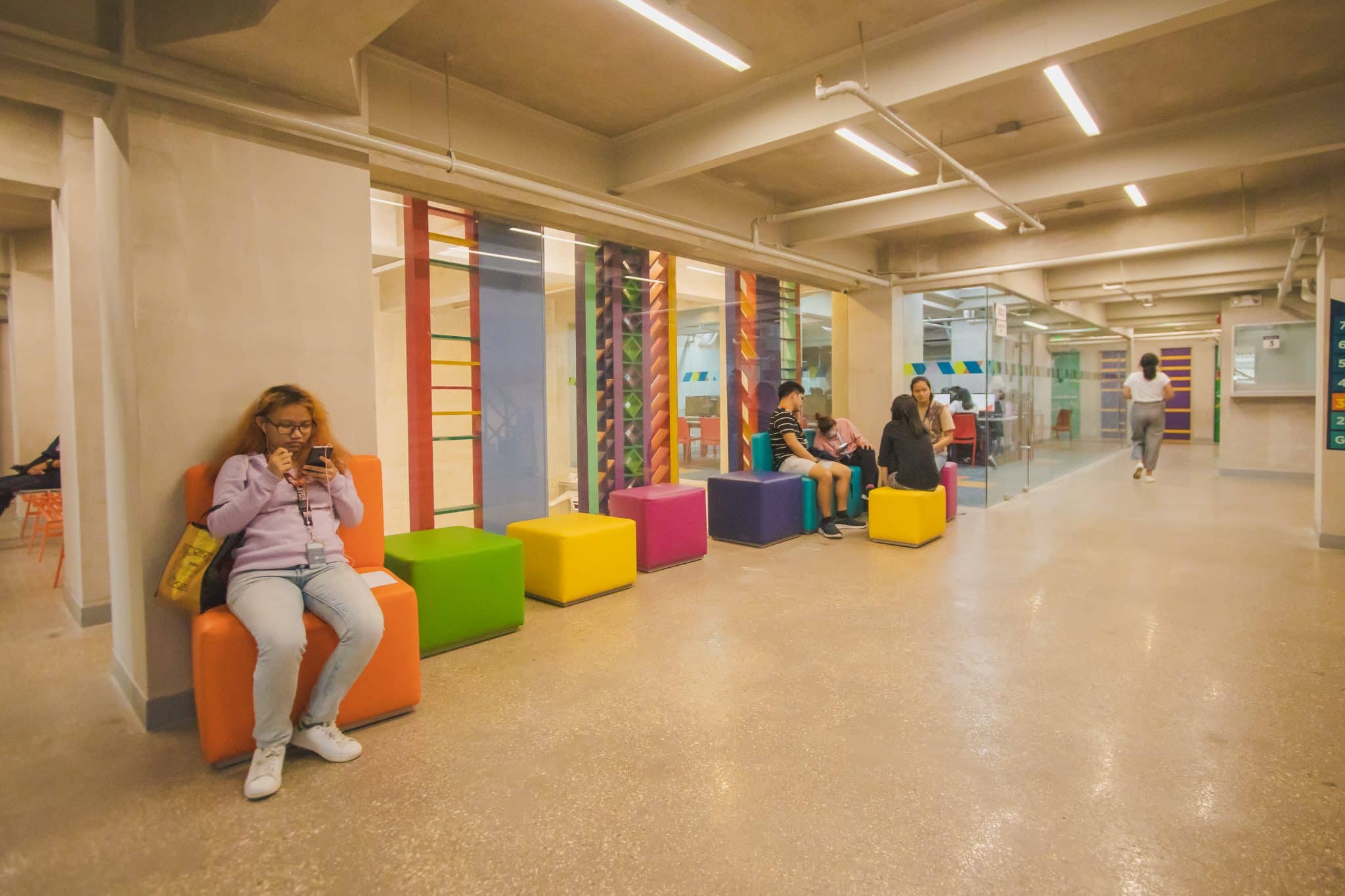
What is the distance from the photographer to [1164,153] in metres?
5.51

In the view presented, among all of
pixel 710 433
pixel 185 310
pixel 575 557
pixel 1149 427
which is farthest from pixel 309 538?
pixel 1149 427

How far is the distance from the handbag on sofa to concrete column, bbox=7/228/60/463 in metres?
5.62

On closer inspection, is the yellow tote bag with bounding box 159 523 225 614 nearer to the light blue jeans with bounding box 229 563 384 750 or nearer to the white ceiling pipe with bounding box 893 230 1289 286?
the light blue jeans with bounding box 229 563 384 750

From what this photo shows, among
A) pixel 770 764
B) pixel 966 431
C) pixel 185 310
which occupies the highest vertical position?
pixel 185 310

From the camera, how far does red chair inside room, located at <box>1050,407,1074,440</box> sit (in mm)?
10586

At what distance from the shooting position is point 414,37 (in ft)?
13.0

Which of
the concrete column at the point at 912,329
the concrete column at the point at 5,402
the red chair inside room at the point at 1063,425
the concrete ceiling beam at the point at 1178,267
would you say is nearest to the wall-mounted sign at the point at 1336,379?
the concrete ceiling beam at the point at 1178,267

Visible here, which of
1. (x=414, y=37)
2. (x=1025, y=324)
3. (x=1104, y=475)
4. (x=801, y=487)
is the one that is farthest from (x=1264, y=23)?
(x=1104, y=475)

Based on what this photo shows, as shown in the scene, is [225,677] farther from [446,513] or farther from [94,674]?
[446,513]

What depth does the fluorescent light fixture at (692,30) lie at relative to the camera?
343cm

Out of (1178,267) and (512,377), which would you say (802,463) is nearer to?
(512,377)

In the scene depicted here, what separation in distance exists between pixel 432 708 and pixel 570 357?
364 centimetres

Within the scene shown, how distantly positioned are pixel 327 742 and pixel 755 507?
4.04m

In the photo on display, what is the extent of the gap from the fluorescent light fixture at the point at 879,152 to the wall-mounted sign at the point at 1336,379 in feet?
11.6
